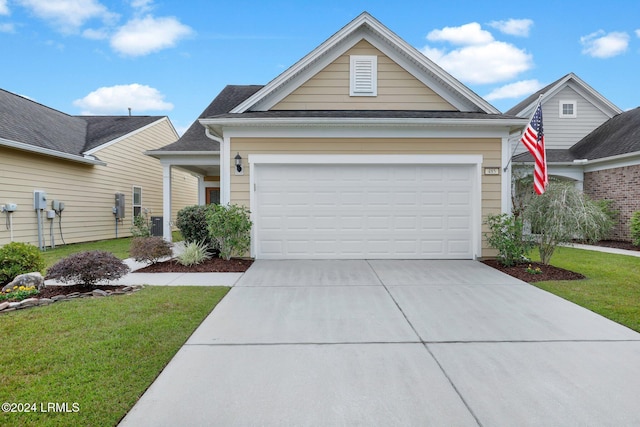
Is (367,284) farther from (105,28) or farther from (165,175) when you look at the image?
(105,28)

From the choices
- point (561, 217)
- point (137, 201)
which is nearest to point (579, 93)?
point (561, 217)

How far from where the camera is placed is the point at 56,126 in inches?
513

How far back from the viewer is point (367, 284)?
6059 millimetres

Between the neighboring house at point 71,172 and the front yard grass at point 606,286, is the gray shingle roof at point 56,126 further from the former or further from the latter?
the front yard grass at point 606,286

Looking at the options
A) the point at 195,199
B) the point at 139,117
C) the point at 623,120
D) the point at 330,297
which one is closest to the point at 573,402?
the point at 330,297

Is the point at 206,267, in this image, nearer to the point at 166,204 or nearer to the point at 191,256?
the point at 191,256

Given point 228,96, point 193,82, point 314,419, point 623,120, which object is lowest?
point 314,419

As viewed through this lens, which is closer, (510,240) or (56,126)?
(510,240)

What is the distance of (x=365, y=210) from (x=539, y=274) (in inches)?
148

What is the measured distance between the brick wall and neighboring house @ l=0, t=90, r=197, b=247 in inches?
610

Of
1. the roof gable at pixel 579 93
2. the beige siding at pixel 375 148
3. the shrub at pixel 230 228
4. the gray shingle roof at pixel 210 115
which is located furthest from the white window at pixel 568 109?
the shrub at pixel 230 228

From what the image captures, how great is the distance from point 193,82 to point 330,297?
50.4 feet

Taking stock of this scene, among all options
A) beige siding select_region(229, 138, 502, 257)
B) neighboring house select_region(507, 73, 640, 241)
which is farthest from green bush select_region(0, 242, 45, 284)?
neighboring house select_region(507, 73, 640, 241)

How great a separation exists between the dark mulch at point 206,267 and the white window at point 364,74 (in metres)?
5.11
